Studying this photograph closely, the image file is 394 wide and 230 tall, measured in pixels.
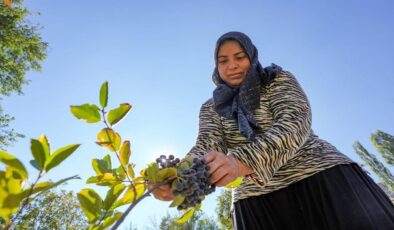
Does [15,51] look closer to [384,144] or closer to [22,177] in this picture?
[22,177]

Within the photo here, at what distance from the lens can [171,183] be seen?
78 cm

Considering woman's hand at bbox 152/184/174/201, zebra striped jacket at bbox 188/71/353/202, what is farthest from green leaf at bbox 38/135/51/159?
zebra striped jacket at bbox 188/71/353/202

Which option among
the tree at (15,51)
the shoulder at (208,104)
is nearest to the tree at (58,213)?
the tree at (15,51)

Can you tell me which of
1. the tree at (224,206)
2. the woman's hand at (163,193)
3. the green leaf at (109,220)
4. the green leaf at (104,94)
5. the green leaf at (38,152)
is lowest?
the tree at (224,206)

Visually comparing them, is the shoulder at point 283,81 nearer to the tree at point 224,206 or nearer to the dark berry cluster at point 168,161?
the dark berry cluster at point 168,161

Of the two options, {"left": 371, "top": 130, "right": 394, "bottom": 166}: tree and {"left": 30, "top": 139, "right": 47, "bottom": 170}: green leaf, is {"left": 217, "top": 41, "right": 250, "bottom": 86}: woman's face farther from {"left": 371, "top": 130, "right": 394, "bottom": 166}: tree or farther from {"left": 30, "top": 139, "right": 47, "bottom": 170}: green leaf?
{"left": 371, "top": 130, "right": 394, "bottom": 166}: tree

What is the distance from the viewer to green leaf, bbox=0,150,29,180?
1.50ft

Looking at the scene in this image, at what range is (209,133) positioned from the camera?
1490 mm

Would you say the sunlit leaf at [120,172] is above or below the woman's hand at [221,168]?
above

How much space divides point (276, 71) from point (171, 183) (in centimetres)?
85

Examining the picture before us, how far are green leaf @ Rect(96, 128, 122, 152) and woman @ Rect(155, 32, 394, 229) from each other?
28 centimetres

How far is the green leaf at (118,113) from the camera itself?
635 millimetres

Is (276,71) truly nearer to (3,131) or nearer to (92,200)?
(92,200)

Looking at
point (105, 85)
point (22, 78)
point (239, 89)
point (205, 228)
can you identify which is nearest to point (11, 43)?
point (22, 78)
